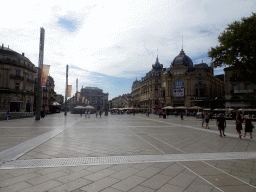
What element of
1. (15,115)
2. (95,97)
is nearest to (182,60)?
(15,115)

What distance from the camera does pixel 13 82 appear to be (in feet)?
129

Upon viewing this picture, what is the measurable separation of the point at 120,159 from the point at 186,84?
52.1 metres

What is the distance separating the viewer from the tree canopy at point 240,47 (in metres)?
15.9

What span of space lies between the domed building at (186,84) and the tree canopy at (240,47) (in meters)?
34.2

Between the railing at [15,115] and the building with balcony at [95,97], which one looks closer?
the railing at [15,115]

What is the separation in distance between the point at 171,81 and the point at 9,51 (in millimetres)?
45701

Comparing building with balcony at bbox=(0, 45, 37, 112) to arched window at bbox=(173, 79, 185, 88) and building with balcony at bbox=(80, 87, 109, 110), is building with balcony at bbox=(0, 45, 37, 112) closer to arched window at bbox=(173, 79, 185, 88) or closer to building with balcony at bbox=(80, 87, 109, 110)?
arched window at bbox=(173, 79, 185, 88)

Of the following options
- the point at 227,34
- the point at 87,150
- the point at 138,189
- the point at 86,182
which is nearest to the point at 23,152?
the point at 87,150

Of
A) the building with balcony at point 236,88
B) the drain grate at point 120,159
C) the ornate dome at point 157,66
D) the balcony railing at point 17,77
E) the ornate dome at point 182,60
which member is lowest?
the drain grate at point 120,159

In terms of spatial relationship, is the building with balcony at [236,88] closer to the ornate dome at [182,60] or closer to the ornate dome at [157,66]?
the ornate dome at [182,60]

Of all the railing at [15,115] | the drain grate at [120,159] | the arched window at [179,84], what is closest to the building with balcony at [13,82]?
the railing at [15,115]

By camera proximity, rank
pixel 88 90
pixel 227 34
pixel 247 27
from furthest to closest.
Answer: pixel 88 90
pixel 227 34
pixel 247 27

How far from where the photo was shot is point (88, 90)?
5084 inches

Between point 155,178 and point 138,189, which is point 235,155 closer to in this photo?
point 155,178
